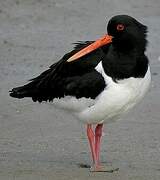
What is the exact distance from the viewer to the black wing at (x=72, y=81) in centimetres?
756

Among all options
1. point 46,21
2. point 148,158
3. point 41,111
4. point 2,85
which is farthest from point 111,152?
point 46,21

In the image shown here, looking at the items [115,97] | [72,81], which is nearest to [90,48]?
[72,81]

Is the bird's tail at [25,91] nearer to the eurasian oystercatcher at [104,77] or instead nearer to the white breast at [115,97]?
the eurasian oystercatcher at [104,77]

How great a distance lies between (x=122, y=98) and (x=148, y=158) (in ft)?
2.41

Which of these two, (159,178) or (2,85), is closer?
(159,178)

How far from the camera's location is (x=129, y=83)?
754cm

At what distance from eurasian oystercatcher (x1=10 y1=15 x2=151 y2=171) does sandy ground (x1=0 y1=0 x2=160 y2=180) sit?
421 millimetres

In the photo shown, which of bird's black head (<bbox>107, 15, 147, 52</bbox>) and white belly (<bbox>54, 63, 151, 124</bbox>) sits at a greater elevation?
bird's black head (<bbox>107, 15, 147, 52</bbox>)

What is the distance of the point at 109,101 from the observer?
24.6 ft

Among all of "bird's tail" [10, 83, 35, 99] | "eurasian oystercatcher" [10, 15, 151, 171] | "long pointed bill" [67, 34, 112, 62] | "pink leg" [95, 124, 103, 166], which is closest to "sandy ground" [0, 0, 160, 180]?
"pink leg" [95, 124, 103, 166]

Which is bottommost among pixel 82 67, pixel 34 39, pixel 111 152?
pixel 111 152

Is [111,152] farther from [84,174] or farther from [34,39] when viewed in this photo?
[34,39]

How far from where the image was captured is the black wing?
7.56 m

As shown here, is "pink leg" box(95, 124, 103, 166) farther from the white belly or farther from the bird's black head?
the bird's black head
